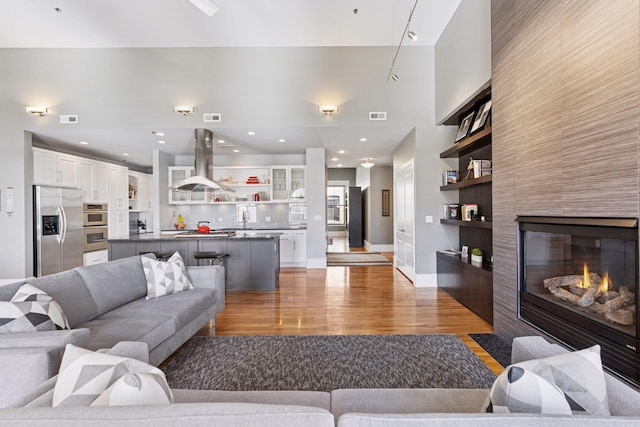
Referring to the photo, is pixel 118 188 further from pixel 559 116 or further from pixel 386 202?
pixel 559 116

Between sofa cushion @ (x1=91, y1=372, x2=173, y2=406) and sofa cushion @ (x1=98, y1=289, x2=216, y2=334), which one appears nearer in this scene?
sofa cushion @ (x1=91, y1=372, x2=173, y2=406)

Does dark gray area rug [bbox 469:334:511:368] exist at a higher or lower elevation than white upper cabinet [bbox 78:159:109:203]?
lower

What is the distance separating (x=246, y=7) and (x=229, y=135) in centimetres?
205

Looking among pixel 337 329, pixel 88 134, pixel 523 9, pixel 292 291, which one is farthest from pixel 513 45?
pixel 88 134

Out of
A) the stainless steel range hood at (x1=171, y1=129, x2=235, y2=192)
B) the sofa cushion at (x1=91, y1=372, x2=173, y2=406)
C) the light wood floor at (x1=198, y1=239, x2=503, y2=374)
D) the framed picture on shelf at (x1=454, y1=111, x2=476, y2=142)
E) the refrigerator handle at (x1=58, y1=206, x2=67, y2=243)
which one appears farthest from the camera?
the refrigerator handle at (x1=58, y1=206, x2=67, y2=243)

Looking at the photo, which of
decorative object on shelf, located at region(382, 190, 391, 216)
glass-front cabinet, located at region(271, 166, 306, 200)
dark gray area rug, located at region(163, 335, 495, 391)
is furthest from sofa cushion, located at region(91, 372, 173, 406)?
decorative object on shelf, located at region(382, 190, 391, 216)

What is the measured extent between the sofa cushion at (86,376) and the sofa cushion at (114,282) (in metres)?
1.73

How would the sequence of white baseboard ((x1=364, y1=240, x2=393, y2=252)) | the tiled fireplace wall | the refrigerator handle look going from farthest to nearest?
white baseboard ((x1=364, y1=240, x2=393, y2=252))
the refrigerator handle
the tiled fireplace wall

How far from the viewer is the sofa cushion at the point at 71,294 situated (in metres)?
2.05

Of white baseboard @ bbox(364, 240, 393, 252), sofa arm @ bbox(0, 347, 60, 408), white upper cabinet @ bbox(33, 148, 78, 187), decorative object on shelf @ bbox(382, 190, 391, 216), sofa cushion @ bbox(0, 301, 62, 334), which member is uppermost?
white upper cabinet @ bbox(33, 148, 78, 187)

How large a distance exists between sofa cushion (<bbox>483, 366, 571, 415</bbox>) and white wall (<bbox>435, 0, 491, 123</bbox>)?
333cm

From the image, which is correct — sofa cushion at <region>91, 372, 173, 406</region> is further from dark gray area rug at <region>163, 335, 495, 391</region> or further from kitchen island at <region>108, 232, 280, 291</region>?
kitchen island at <region>108, 232, 280, 291</region>

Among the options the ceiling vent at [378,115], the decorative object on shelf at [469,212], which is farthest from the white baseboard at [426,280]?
the ceiling vent at [378,115]

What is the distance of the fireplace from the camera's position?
1712 millimetres
